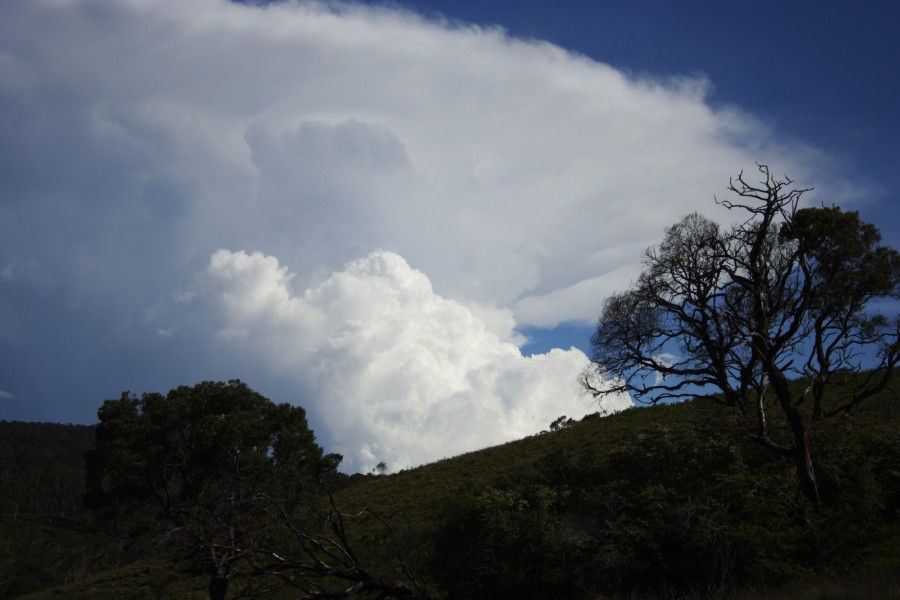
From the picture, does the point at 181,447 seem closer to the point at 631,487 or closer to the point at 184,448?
the point at 184,448

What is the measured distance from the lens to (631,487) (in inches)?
725

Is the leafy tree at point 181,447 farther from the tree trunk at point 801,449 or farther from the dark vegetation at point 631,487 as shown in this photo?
the tree trunk at point 801,449

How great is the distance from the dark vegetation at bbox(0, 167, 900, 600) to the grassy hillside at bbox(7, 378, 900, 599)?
59mm

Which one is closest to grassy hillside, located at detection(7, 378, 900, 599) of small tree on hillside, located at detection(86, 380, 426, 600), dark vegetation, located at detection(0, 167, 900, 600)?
dark vegetation, located at detection(0, 167, 900, 600)

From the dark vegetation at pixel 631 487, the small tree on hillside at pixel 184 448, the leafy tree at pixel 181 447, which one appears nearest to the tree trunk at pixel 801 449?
the dark vegetation at pixel 631 487

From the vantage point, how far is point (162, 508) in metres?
30.7

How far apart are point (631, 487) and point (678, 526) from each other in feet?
12.4

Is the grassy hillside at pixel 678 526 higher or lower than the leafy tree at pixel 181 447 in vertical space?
lower

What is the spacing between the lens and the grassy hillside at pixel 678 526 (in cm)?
1348

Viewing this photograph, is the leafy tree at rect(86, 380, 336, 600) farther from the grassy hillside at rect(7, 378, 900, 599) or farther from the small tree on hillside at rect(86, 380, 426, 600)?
the grassy hillside at rect(7, 378, 900, 599)

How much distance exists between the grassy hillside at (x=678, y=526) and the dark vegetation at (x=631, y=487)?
0.19 ft

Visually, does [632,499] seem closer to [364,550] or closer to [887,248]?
[364,550]

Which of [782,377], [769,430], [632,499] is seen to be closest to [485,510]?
[632,499]

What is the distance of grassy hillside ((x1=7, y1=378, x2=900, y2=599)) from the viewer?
44.2 ft
